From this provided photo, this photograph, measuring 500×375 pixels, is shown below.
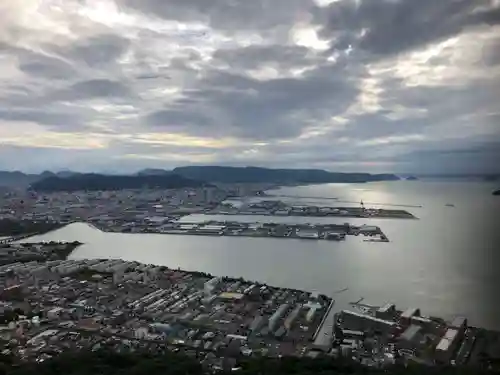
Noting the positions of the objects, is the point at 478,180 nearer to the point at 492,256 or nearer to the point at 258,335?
the point at 492,256

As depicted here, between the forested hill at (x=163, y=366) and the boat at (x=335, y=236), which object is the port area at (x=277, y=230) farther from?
the forested hill at (x=163, y=366)

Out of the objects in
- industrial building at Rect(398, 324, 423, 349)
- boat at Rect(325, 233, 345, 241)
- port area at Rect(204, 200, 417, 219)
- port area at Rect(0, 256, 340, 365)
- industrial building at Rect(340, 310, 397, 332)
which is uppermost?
port area at Rect(204, 200, 417, 219)

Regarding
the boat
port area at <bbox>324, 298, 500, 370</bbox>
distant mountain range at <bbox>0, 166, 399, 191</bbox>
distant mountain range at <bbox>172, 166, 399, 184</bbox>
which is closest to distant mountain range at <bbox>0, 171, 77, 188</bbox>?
distant mountain range at <bbox>0, 166, 399, 191</bbox>

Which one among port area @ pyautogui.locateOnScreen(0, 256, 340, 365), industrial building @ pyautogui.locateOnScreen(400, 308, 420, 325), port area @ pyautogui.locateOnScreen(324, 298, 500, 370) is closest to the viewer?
port area @ pyautogui.locateOnScreen(324, 298, 500, 370)

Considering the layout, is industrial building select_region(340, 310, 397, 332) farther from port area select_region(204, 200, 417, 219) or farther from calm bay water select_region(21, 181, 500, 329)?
port area select_region(204, 200, 417, 219)

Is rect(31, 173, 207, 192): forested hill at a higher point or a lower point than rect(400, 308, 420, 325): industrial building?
higher

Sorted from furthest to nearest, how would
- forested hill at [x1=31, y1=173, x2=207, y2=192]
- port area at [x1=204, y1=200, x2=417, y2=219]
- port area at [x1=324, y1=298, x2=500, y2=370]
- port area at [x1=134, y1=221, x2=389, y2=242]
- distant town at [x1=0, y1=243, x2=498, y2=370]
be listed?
port area at [x1=204, y1=200, x2=417, y2=219] < forested hill at [x1=31, y1=173, x2=207, y2=192] < port area at [x1=134, y1=221, x2=389, y2=242] < distant town at [x1=0, y1=243, x2=498, y2=370] < port area at [x1=324, y1=298, x2=500, y2=370]

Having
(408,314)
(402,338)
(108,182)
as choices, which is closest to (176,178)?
(108,182)

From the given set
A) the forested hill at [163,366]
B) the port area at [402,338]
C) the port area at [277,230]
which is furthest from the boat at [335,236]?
the forested hill at [163,366]

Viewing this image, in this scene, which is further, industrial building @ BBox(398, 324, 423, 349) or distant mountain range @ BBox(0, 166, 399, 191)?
distant mountain range @ BBox(0, 166, 399, 191)
